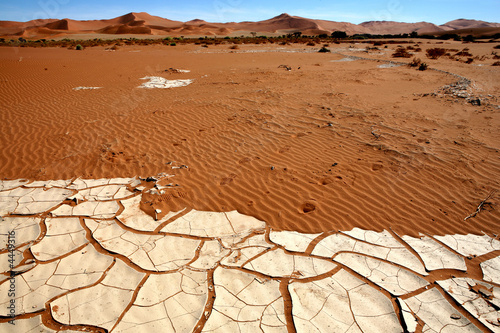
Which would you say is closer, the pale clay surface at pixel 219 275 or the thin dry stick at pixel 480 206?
the pale clay surface at pixel 219 275

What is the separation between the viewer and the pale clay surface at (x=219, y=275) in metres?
2.27

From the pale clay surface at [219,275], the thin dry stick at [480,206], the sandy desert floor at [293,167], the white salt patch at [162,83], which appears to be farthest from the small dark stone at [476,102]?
the white salt patch at [162,83]

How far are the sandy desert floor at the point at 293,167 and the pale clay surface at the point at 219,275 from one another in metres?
0.03

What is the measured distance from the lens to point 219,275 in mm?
2666

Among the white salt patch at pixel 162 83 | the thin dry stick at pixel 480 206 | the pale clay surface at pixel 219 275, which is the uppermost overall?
the white salt patch at pixel 162 83

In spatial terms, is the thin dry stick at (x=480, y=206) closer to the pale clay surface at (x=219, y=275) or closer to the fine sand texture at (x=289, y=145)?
the fine sand texture at (x=289, y=145)

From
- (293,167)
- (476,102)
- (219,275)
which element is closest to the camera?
(219,275)

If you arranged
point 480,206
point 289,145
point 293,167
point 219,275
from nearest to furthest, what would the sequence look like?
1. point 219,275
2. point 480,206
3. point 293,167
4. point 289,145

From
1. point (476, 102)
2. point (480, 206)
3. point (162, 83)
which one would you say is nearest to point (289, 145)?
point (480, 206)

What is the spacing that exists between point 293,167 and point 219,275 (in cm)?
253

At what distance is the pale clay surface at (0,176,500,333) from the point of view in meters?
2.27

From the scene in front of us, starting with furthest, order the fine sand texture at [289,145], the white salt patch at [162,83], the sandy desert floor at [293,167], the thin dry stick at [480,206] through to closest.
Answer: the white salt patch at [162,83] → the fine sand texture at [289,145] → the thin dry stick at [480,206] → the sandy desert floor at [293,167]

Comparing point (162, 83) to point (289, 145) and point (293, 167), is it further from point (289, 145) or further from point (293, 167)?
point (293, 167)

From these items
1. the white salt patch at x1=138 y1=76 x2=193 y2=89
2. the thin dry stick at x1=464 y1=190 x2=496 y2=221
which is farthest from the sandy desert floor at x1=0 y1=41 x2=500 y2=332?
the white salt patch at x1=138 y1=76 x2=193 y2=89
